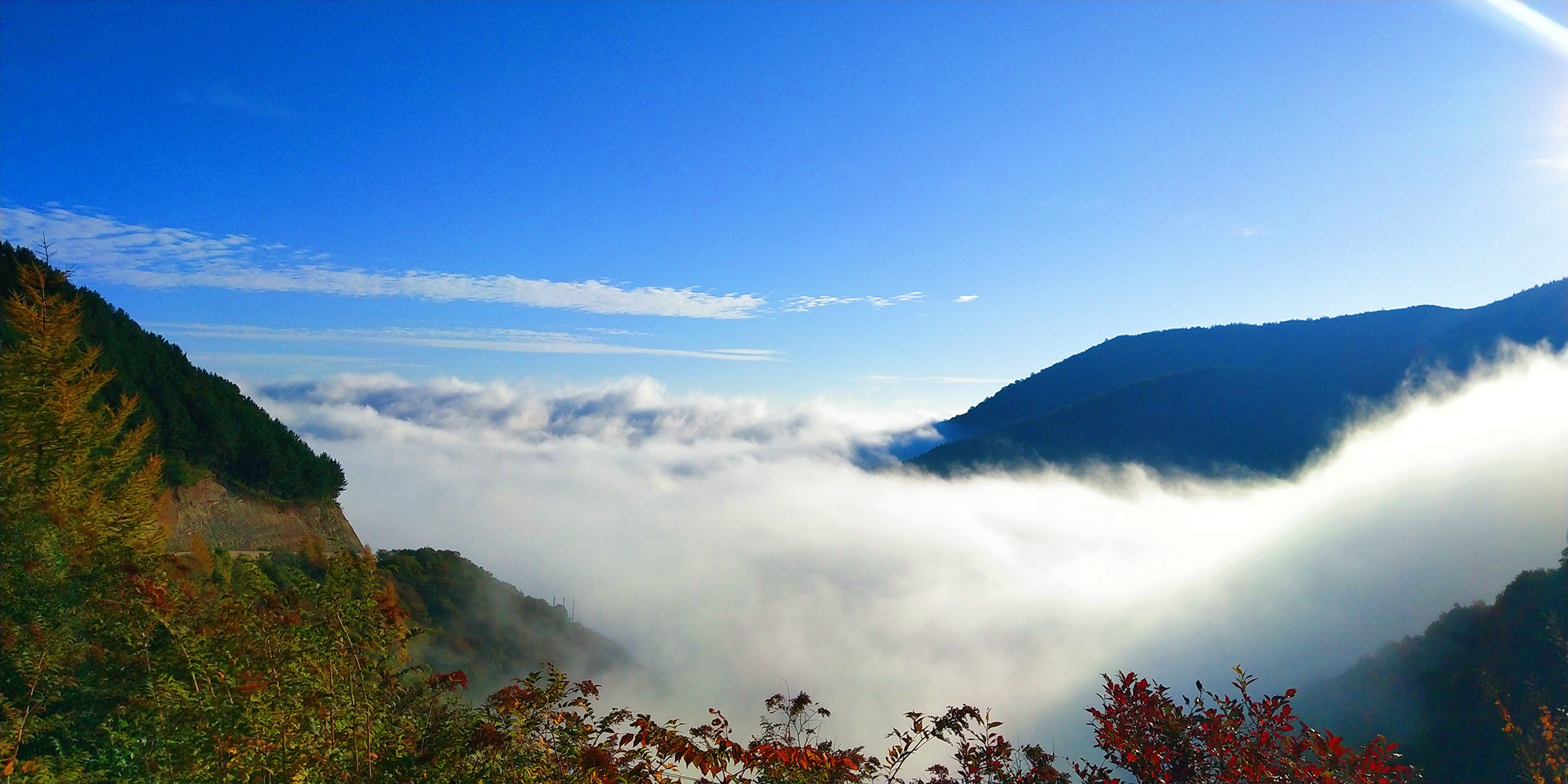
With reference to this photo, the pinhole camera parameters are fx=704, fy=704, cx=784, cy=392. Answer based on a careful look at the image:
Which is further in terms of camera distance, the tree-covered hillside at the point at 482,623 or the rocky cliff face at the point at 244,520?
the tree-covered hillside at the point at 482,623

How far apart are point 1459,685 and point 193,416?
60094 millimetres

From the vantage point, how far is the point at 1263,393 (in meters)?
131

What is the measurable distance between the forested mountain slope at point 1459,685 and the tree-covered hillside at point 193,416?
1967 inches

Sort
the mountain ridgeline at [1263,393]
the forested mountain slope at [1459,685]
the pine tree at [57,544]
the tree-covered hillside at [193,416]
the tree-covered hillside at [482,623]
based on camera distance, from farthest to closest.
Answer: the mountain ridgeline at [1263,393]
the tree-covered hillside at [482,623]
the tree-covered hillside at [193,416]
the forested mountain slope at [1459,685]
the pine tree at [57,544]

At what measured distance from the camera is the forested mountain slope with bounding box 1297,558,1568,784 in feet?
71.0

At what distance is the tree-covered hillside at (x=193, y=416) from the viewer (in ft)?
112

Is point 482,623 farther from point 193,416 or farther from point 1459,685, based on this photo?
point 1459,685

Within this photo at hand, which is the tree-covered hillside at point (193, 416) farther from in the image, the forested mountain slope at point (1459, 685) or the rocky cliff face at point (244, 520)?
the forested mountain slope at point (1459, 685)

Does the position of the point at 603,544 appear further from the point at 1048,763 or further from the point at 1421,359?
the point at 1048,763

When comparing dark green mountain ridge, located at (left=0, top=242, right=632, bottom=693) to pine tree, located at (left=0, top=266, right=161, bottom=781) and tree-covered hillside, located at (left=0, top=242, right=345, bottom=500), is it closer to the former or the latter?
tree-covered hillside, located at (left=0, top=242, right=345, bottom=500)

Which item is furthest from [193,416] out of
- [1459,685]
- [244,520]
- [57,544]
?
[1459,685]

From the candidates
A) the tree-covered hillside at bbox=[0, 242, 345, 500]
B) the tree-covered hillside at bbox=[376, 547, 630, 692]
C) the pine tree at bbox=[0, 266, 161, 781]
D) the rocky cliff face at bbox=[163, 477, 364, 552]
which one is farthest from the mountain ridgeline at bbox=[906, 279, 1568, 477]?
the pine tree at bbox=[0, 266, 161, 781]

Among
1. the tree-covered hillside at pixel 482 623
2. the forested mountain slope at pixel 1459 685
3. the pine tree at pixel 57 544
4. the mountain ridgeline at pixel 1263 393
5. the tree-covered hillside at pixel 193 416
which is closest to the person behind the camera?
the pine tree at pixel 57 544

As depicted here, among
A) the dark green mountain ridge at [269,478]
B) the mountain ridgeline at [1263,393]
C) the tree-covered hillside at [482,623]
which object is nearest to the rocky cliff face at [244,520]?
the dark green mountain ridge at [269,478]
